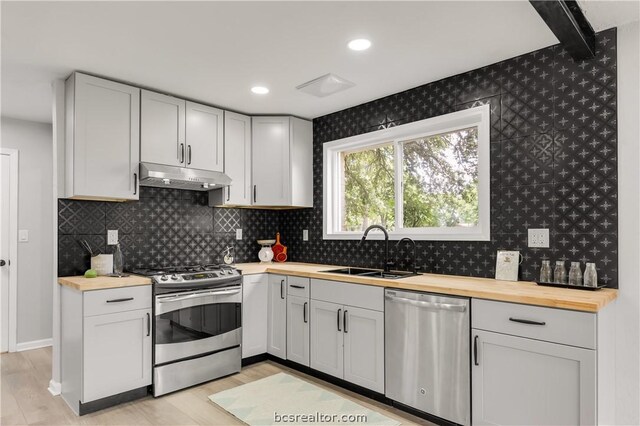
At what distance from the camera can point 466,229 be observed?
119 inches

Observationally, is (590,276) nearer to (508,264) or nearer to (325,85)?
(508,264)

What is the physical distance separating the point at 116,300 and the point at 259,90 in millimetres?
1954

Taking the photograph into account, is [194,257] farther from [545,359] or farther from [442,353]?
[545,359]

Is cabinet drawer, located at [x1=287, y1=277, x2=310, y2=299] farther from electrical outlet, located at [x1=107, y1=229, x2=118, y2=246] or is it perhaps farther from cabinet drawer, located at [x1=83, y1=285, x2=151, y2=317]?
electrical outlet, located at [x1=107, y1=229, x2=118, y2=246]

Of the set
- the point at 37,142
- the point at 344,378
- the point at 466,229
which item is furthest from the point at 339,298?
the point at 37,142

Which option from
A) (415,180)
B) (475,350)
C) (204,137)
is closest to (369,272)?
(415,180)

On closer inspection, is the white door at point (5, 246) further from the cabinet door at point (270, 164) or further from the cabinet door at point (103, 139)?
the cabinet door at point (270, 164)

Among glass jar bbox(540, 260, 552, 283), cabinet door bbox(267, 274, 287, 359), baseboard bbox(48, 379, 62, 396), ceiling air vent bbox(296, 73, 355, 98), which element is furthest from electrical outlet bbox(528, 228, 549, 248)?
baseboard bbox(48, 379, 62, 396)

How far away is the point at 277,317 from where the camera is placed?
3.60 metres

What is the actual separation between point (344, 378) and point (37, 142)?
388 centimetres

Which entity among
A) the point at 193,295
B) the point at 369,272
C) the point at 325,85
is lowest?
the point at 193,295

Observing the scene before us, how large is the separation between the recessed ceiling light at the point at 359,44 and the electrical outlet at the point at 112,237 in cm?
246

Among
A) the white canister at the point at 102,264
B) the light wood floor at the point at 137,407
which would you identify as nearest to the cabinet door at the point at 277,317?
the light wood floor at the point at 137,407

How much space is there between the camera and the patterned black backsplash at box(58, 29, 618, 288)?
2371 mm
